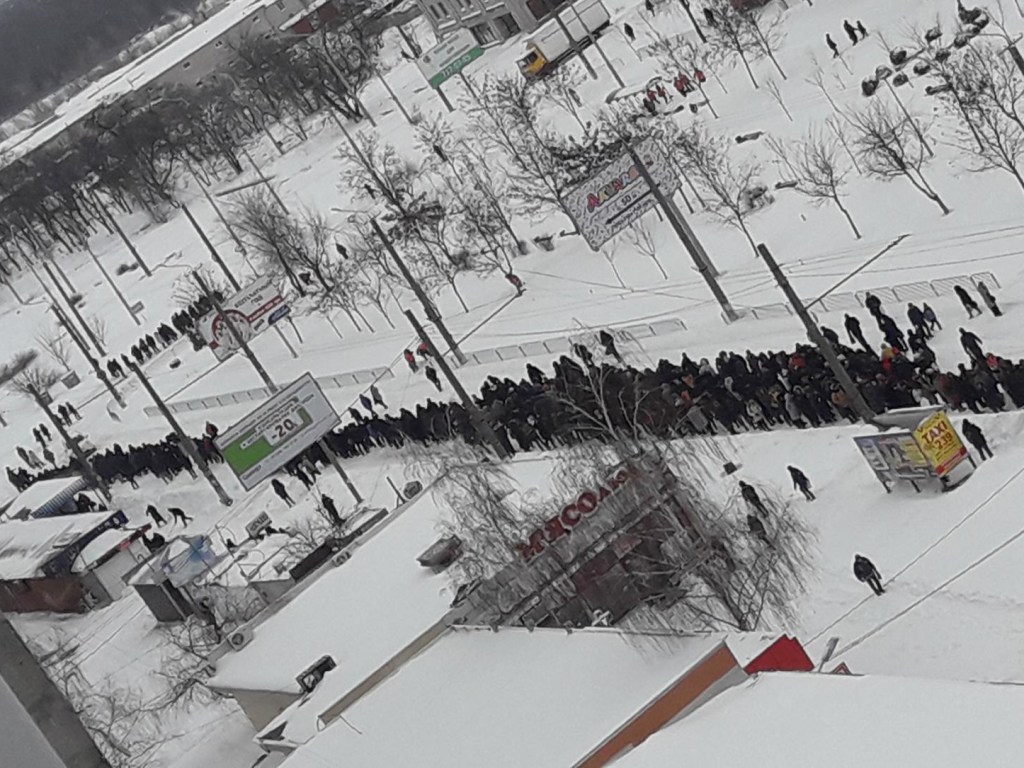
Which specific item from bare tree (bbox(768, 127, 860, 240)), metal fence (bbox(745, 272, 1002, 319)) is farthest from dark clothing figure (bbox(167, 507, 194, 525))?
bare tree (bbox(768, 127, 860, 240))

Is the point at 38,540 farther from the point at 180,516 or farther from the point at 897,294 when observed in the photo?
the point at 897,294

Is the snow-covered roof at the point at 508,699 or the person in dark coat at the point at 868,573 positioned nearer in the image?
the snow-covered roof at the point at 508,699

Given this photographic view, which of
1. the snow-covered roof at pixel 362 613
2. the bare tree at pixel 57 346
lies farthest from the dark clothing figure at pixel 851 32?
the bare tree at pixel 57 346

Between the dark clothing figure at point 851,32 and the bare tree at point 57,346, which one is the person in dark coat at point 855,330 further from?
the bare tree at point 57,346

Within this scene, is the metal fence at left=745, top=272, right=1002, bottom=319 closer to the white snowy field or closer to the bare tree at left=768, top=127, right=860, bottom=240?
the white snowy field

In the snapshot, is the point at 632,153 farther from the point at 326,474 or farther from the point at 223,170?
the point at 223,170

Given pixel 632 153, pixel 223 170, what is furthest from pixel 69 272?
pixel 632 153
